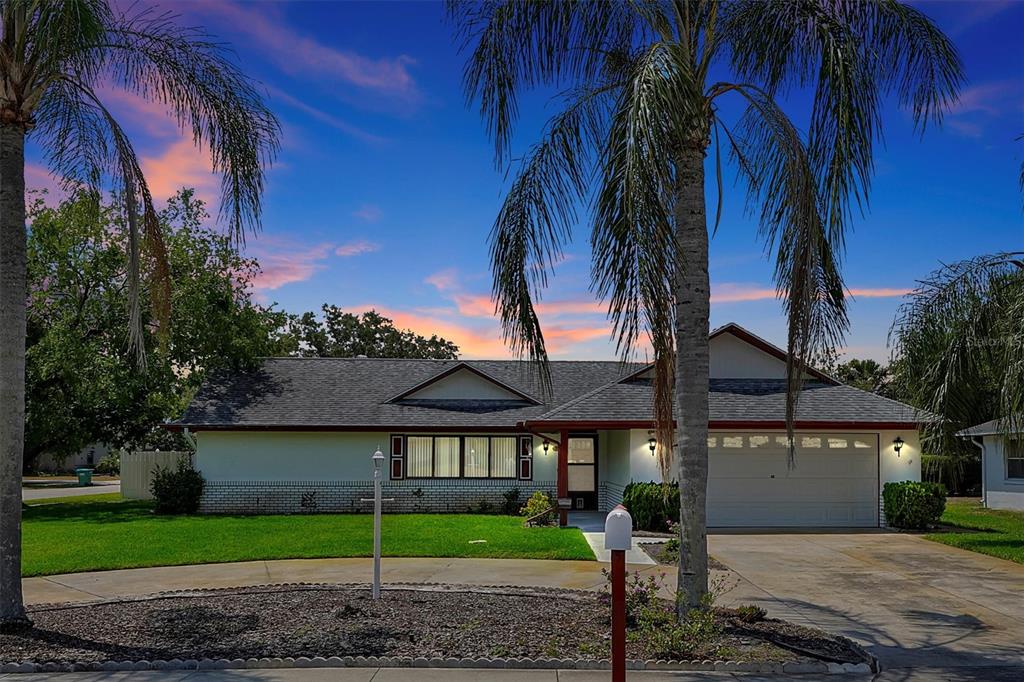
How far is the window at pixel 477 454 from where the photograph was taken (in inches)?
977

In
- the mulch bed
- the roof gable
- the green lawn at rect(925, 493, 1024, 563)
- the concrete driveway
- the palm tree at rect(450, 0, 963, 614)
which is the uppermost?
the palm tree at rect(450, 0, 963, 614)

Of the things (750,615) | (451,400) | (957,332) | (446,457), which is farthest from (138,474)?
(957,332)

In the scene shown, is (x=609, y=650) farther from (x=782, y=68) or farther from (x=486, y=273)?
(x=782, y=68)

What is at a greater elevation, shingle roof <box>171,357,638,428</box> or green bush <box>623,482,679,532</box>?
shingle roof <box>171,357,638,428</box>

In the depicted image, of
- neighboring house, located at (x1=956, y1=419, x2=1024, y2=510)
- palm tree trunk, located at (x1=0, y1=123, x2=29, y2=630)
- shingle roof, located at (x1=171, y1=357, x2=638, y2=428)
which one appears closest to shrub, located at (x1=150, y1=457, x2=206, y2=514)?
shingle roof, located at (x1=171, y1=357, x2=638, y2=428)

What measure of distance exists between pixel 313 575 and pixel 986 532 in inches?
608

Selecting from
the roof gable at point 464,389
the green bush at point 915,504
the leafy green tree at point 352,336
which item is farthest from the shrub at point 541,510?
the leafy green tree at point 352,336

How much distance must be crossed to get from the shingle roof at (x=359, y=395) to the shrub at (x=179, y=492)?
1.63m

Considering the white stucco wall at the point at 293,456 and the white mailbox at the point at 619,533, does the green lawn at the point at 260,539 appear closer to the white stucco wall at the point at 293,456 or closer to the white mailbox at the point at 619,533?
the white stucco wall at the point at 293,456

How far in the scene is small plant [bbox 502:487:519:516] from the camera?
23.9 metres

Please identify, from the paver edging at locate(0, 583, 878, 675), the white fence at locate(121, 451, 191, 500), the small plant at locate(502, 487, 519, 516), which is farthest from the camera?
the white fence at locate(121, 451, 191, 500)

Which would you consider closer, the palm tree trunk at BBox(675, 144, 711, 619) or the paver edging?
the paver edging

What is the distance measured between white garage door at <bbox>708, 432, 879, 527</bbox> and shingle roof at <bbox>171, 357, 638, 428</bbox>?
4.02 metres

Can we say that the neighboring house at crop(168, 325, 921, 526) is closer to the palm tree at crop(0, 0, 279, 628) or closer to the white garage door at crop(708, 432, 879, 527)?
the white garage door at crop(708, 432, 879, 527)
